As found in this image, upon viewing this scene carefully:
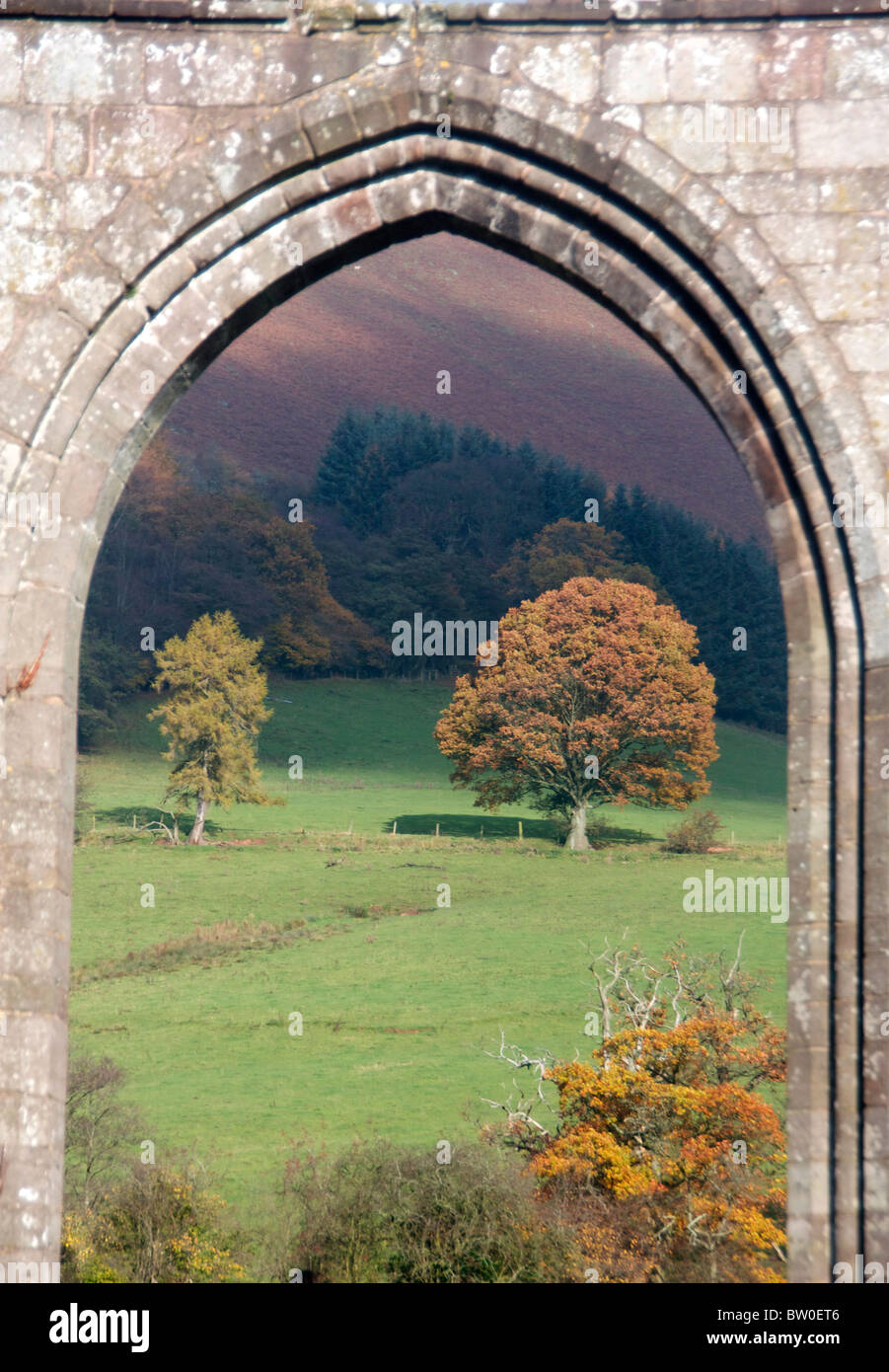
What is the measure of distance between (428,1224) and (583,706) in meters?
20.8

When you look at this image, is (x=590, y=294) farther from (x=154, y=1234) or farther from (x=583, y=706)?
(x=583, y=706)

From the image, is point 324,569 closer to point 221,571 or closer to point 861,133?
point 221,571

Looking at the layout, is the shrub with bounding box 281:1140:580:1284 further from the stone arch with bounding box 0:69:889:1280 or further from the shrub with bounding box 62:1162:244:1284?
the stone arch with bounding box 0:69:889:1280

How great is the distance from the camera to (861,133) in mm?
4172

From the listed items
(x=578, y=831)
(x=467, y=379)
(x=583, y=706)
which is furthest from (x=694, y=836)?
(x=467, y=379)

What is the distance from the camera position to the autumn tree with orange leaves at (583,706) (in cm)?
3256

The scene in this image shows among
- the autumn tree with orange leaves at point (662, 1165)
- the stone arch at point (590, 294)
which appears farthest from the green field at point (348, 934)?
the stone arch at point (590, 294)

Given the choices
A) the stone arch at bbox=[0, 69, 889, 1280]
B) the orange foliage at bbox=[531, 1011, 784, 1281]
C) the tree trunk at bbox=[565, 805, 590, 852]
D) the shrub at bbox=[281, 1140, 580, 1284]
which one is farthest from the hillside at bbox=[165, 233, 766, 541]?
the stone arch at bbox=[0, 69, 889, 1280]

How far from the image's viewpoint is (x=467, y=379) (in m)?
58.2

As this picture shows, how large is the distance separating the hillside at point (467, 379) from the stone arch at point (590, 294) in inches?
1902

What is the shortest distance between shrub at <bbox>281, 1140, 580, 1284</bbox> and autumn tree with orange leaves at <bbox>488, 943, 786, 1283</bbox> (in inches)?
17.3

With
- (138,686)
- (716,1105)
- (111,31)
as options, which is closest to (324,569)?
(138,686)

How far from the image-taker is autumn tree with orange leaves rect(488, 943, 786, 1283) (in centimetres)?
1287

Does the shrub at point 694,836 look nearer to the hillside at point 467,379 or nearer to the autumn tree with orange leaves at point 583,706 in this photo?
the autumn tree with orange leaves at point 583,706
